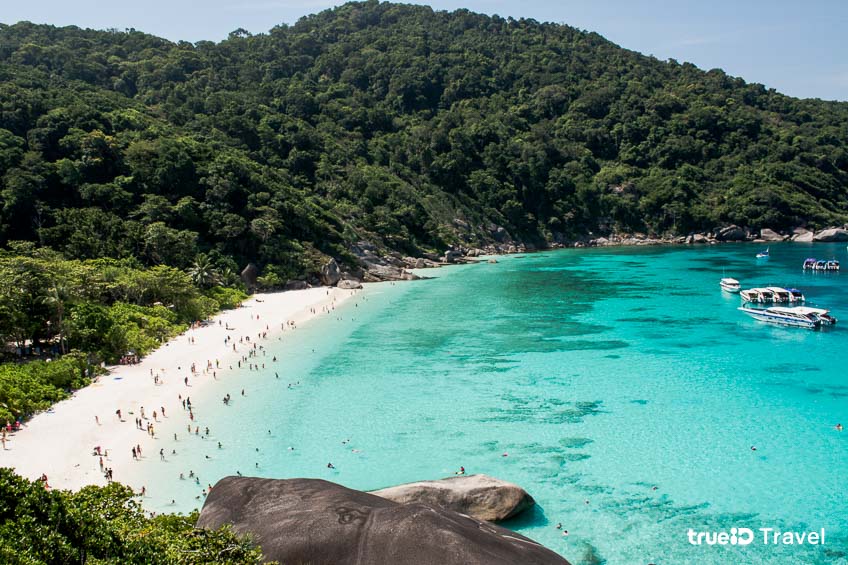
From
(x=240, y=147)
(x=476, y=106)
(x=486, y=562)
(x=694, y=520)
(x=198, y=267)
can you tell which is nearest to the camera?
(x=486, y=562)

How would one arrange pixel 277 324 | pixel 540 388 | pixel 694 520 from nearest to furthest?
pixel 694 520 → pixel 540 388 → pixel 277 324

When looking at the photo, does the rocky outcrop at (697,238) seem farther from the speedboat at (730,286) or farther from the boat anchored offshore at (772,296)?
the boat anchored offshore at (772,296)

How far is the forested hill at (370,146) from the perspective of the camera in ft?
239

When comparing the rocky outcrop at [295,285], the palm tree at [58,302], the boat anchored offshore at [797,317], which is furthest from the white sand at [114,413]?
the boat anchored offshore at [797,317]

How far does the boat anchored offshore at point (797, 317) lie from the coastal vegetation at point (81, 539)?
52.1 m

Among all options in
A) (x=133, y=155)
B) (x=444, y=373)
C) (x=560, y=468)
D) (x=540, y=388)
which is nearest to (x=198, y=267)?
(x=133, y=155)

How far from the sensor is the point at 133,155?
249ft

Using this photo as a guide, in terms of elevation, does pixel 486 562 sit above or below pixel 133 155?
below

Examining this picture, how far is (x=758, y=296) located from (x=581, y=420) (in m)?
40.2

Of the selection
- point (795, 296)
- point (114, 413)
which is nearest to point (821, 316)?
point (795, 296)

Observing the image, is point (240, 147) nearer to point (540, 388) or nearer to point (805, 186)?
point (540, 388)

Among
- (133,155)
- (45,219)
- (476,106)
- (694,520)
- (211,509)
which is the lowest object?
(694,520)

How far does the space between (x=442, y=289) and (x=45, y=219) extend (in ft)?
157

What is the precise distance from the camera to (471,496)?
65.8 ft
